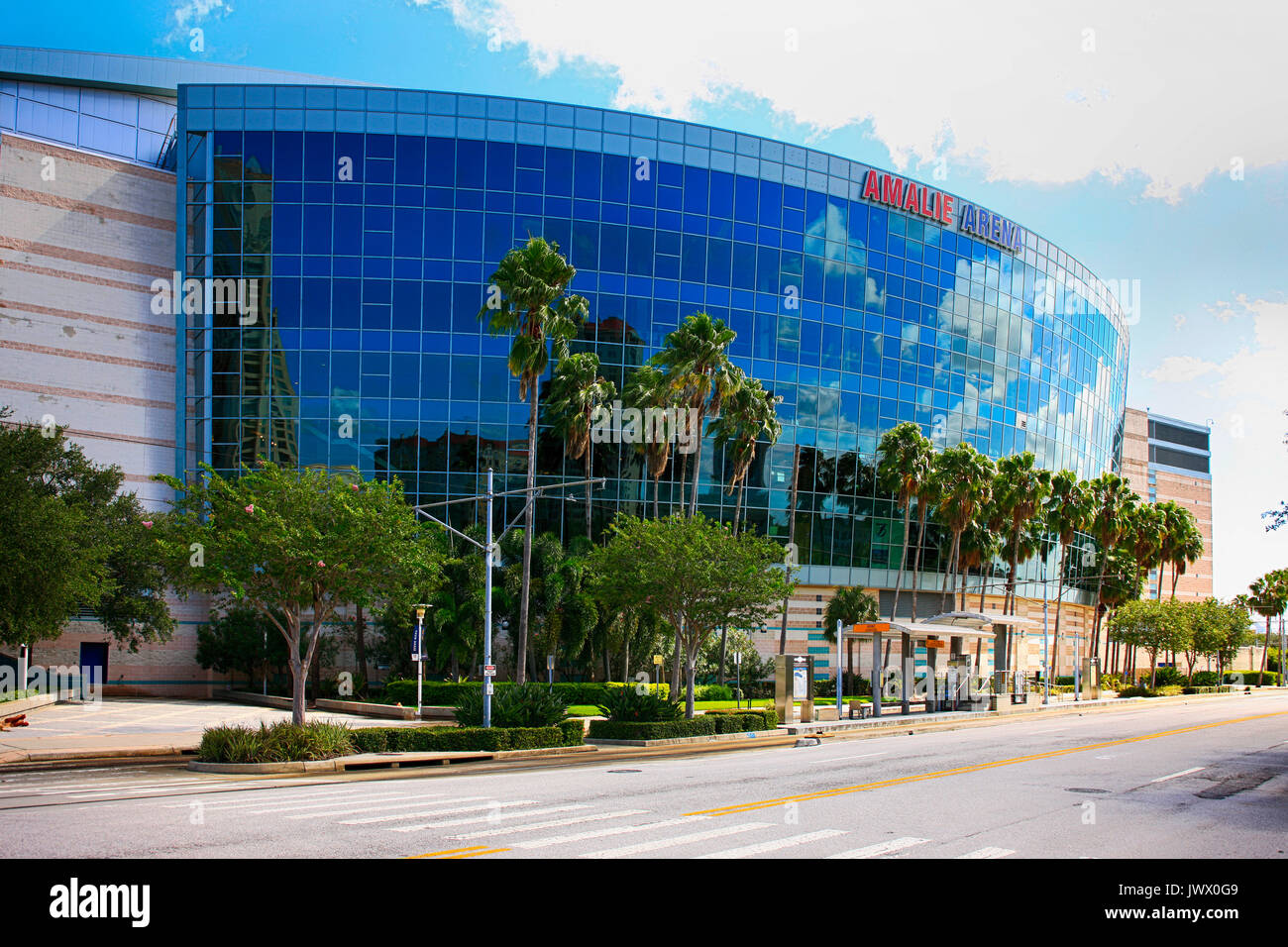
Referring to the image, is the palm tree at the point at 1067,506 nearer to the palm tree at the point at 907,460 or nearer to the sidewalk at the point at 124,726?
the palm tree at the point at 907,460

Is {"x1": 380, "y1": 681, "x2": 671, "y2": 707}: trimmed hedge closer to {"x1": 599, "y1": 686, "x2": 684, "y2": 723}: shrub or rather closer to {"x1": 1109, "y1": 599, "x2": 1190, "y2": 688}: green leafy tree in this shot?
{"x1": 599, "y1": 686, "x2": 684, "y2": 723}: shrub

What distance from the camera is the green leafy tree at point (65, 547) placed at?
29.3m

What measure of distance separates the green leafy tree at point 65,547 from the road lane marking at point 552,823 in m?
21.2

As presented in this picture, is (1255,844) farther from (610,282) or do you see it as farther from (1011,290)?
(1011,290)

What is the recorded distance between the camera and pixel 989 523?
231ft

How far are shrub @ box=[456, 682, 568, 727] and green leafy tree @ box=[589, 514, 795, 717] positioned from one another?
18.8 ft

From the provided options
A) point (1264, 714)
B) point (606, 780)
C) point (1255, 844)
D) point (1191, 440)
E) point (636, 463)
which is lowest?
point (1264, 714)

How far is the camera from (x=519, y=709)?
3183cm

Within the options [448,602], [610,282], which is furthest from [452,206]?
[448,602]

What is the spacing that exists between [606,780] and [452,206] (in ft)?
140

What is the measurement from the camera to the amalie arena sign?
66938mm

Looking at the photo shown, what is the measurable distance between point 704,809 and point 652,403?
32124 millimetres

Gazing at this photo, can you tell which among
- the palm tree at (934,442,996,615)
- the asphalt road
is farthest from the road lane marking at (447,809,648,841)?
the palm tree at (934,442,996,615)

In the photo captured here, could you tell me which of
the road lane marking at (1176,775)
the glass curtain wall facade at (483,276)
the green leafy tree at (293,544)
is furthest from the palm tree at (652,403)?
the road lane marking at (1176,775)
